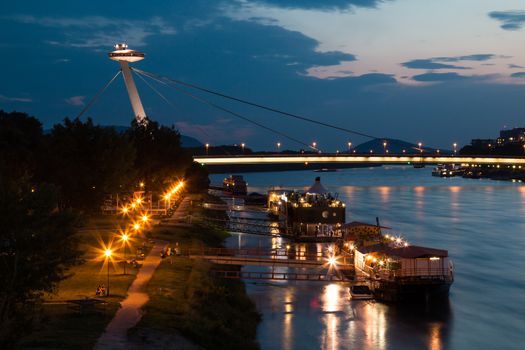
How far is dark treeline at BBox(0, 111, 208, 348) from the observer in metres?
15.7

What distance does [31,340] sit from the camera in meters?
17.0

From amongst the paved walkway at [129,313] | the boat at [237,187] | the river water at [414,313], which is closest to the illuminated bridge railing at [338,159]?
the boat at [237,187]

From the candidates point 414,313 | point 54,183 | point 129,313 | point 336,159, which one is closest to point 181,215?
point 54,183

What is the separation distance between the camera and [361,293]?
31.6m

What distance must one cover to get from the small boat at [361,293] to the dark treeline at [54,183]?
12.8 m

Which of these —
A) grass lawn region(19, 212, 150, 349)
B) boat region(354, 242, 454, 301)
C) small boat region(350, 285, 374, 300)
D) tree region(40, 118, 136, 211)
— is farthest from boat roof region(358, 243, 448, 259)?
tree region(40, 118, 136, 211)

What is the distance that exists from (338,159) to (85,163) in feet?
248

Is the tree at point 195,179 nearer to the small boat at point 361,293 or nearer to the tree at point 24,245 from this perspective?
the small boat at point 361,293

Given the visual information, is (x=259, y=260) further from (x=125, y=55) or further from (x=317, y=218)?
(x=125, y=55)

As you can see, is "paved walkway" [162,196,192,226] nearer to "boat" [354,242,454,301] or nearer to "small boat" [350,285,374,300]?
"small boat" [350,285,374,300]

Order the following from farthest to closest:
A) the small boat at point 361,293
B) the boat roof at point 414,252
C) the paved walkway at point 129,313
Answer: the small boat at point 361,293 < the boat roof at point 414,252 < the paved walkway at point 129,313

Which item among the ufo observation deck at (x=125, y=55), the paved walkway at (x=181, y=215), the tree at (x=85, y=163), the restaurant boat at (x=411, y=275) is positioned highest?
the ufo observation deck at (x=125, y=55)

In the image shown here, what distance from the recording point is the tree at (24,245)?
50.3ft

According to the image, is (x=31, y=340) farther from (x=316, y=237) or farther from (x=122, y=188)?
(x=316, y=237)
